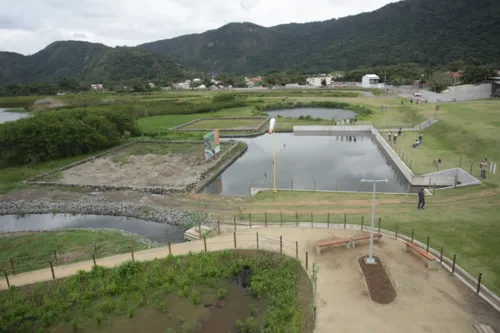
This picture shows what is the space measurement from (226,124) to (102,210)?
3002cm

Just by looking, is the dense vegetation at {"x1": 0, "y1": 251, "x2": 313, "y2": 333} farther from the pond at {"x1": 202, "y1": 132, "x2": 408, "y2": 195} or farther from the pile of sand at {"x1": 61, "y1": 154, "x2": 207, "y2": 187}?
the pile of sand at {"x1": 61, "y1": 154, "x2": 207, "y2": 187}

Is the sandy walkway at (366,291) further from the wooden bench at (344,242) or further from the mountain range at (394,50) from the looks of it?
the mountain range at (394,50)

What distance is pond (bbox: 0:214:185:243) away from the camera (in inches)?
692

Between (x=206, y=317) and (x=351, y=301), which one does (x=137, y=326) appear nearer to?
(x=206, y=317)

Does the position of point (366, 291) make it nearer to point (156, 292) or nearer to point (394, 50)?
point (156, 292)

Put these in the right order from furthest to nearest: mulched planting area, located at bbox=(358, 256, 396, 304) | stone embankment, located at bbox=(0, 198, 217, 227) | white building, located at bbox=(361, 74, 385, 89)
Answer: white building, located at bbox=(361, 74, 385, 89), stone embankment, located at bbox=(0, 198, 217, 227), mulched planting area, located at bbox=(358, 256, 396, 304)

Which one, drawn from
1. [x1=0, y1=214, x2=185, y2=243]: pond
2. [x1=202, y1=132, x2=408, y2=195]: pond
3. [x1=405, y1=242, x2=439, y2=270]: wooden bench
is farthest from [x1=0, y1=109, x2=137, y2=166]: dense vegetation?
[x1=405, y1=242, x2=439, y2=270]: wooden bench

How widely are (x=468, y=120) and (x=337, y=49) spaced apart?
16796cm

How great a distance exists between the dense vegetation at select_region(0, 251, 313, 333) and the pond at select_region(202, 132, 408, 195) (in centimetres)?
1075

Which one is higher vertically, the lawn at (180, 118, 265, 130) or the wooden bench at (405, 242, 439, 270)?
the lawn at (180, 118, 265, 130)

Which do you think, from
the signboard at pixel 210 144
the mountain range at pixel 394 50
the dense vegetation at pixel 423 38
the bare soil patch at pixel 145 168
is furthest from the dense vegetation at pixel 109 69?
the signboard at pixel 210 144

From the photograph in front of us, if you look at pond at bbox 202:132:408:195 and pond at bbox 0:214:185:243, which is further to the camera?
pond at bbox 202:132:408:195

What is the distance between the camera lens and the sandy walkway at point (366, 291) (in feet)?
29.1

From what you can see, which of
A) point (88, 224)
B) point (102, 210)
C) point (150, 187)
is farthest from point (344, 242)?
point (102, 210)
